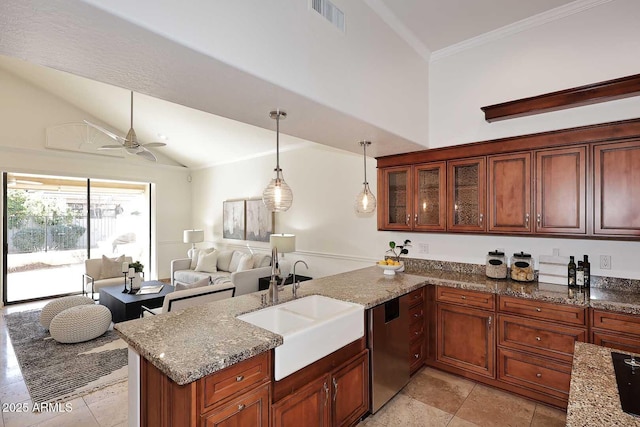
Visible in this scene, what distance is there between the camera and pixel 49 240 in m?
6.25

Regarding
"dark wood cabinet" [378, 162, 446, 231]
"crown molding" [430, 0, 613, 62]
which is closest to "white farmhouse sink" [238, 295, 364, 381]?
"dark wood cabinet" [378, 162, 446, 231]

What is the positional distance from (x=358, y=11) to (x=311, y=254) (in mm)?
3828

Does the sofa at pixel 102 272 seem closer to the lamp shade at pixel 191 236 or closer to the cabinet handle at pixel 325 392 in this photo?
the lamp shade at pixel 191 236

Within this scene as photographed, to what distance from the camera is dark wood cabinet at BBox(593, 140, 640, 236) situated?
2.41 metres

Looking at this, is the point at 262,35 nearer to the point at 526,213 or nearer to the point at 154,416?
the point at 154,416

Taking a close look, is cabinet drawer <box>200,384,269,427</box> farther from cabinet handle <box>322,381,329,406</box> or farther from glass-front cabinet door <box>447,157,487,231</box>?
glass-front cabinet door <box>447,157,487,231</box>

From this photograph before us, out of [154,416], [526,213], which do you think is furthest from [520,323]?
[154,416]

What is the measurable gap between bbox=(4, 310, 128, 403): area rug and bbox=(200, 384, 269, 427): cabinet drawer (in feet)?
7.56

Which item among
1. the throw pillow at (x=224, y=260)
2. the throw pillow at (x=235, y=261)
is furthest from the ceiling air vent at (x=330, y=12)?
the throw pillow at (x=224, y=260)

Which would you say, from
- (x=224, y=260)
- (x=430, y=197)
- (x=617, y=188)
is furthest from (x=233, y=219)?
(x=617, y=188)

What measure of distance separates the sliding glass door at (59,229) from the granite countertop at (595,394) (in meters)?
8.08

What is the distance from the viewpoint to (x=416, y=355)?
3.07 m

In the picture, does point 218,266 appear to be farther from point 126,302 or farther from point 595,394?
point 595,394

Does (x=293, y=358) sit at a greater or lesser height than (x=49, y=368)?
greater
